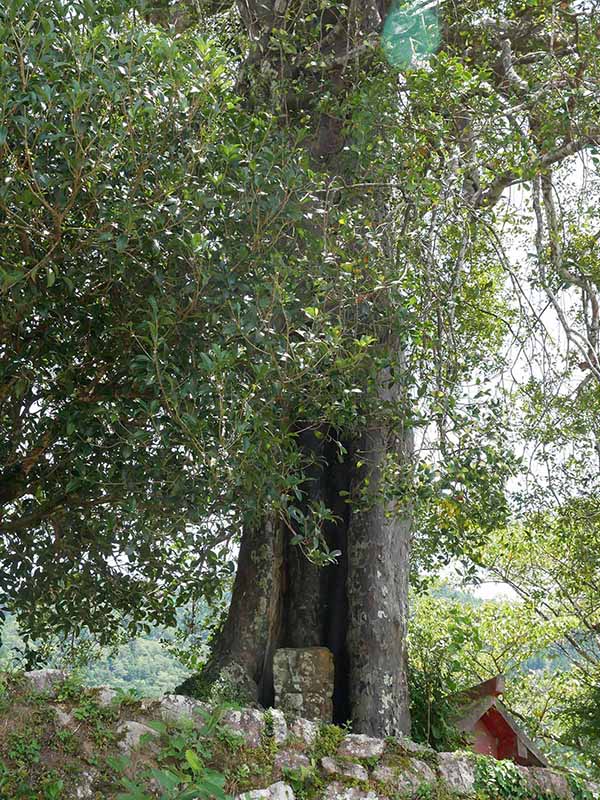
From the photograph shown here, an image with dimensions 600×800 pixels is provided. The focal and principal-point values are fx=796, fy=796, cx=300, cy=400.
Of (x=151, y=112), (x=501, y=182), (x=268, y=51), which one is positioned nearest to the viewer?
(x=151, y=112)

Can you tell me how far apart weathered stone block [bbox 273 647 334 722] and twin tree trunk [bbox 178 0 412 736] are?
0.82 feet

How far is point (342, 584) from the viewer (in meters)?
7.65

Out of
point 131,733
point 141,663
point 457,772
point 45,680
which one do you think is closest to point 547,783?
point 457,772

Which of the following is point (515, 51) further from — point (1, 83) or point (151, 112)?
point (1, 83)

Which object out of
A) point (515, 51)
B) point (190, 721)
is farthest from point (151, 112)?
point (515, 51)

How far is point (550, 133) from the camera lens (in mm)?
7391

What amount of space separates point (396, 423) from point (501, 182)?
394cm

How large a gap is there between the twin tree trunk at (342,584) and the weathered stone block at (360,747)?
80cm

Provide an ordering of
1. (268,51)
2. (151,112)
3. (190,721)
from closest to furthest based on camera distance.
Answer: (151,112) < (190,721) < (268,51)

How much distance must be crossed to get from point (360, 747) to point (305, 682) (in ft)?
3.67

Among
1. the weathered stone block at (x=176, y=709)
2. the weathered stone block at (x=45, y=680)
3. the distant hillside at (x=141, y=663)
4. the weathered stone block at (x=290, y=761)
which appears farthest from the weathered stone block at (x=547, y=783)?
the distant hillside at (x=141, y=663)

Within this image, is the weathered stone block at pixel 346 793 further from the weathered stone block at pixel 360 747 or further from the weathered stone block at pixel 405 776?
the weathered stone block at pixel 360 747

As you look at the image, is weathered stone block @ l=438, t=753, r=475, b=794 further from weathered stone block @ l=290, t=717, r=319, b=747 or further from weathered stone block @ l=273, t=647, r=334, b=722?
weathered stone block @ l=273, t=647, r=334, b=722

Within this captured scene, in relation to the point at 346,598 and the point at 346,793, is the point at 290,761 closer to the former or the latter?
the point at 346,793
